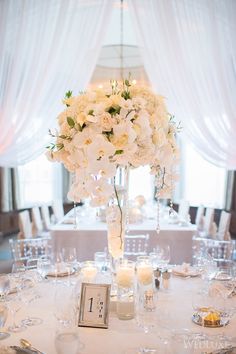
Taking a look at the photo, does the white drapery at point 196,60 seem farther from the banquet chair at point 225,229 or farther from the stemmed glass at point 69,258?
the stemmed glass at point 69,258

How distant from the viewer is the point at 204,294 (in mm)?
1807

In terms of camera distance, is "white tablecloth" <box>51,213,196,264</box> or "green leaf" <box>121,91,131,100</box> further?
"white tablecloth" <box>51,213,196,264</box>

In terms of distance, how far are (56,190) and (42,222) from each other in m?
1.98

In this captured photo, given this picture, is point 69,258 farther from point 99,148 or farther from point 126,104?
point 126,104

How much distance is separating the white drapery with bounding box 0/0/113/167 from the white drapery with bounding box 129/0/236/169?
1.49 feet

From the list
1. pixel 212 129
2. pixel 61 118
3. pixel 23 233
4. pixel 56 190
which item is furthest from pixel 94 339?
pixel 56 190

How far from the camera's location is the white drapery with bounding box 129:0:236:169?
307 cm

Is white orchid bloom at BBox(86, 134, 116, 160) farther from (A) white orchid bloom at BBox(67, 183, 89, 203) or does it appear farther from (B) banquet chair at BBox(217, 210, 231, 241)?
(B) banquet chair at BBox(217, 210, 231, 241)

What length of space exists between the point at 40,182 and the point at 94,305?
653 centimetres

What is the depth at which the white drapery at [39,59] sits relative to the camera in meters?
3.06

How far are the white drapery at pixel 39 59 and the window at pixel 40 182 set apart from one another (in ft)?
14.9

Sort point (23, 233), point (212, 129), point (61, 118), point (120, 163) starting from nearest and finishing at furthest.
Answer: point (120, 163)
point (61, 118)
point (212, 129)
point (23, 233)

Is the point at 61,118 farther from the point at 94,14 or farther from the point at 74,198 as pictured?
the point at 94,14

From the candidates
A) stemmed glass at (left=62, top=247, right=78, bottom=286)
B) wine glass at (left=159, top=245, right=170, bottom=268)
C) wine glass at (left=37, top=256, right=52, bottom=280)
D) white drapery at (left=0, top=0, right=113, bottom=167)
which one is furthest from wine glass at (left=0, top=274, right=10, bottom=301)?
white drapery at (left=0, top=0, right=113, bottom=167)
